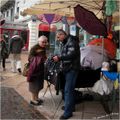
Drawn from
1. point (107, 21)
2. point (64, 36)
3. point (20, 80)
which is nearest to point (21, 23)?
point (20, 80)

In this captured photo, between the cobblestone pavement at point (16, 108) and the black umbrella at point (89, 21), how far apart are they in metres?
2.25

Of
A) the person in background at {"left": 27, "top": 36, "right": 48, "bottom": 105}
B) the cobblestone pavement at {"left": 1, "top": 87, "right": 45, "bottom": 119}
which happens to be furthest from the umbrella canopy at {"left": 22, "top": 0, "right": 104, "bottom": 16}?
the cobblestone pavement at {"left": 1, "top": 87, "right": 45, "bottom": 119}

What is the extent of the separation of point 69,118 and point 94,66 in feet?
5.27

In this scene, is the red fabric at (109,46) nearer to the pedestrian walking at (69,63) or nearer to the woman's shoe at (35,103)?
the pedestrian walking at (69,63)

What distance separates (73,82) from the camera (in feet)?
25.4

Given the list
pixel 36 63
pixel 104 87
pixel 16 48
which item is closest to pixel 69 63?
→ pixel 104 87

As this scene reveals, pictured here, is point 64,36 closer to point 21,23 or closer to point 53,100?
point 53,100

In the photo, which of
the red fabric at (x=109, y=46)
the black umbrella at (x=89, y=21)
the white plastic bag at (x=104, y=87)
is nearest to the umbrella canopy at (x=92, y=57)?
the red fabric at (x=109, y=46)

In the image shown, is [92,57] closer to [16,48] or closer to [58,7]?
[58,7]

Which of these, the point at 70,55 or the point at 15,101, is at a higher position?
the point at 70,55

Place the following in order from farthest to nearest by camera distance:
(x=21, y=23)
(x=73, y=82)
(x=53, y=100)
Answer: (x=21, y=23), (x=53, y=100), (x=73, y=82)

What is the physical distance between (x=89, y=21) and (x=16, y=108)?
8.40 feet

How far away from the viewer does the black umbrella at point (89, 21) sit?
28.4ft

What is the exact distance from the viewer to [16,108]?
8656mm
